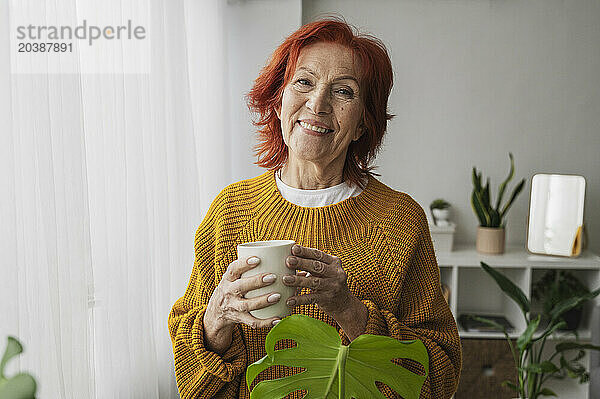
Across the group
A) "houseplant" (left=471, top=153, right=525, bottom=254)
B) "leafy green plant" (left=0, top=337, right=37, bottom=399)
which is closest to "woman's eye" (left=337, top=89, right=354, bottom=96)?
"leafy green plant" (left=0, top=337, right=37, bottom=399)

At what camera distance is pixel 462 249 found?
132 inches

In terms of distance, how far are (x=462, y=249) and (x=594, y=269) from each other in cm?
66

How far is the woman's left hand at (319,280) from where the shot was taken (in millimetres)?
877

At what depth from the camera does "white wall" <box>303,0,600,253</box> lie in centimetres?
338

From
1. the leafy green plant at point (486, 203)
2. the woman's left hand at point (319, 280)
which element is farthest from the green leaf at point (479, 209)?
the woman's left hand at point (319, 280)

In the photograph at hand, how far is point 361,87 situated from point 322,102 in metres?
0.08

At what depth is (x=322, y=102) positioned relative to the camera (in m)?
1.07

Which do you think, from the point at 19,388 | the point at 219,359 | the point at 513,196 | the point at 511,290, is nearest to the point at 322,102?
the point at 219,359

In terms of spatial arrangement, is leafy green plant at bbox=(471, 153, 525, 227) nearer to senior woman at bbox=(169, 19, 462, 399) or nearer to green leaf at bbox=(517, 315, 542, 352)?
green leaf at bbox=(517, 315, 542, 352)

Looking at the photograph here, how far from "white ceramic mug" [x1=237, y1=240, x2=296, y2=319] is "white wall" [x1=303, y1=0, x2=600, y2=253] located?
264cm

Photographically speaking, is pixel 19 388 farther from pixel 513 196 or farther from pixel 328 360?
pixel 513 196

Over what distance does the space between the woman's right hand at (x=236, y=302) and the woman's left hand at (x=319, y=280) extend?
0.12 feet

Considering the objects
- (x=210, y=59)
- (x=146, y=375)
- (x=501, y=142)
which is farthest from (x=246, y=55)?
(x=146, y=375)

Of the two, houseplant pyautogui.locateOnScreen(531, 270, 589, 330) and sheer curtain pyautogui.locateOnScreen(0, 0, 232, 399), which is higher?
sheer curtain pyautogui.locateOnScreen(0, 0, 232, 399)
